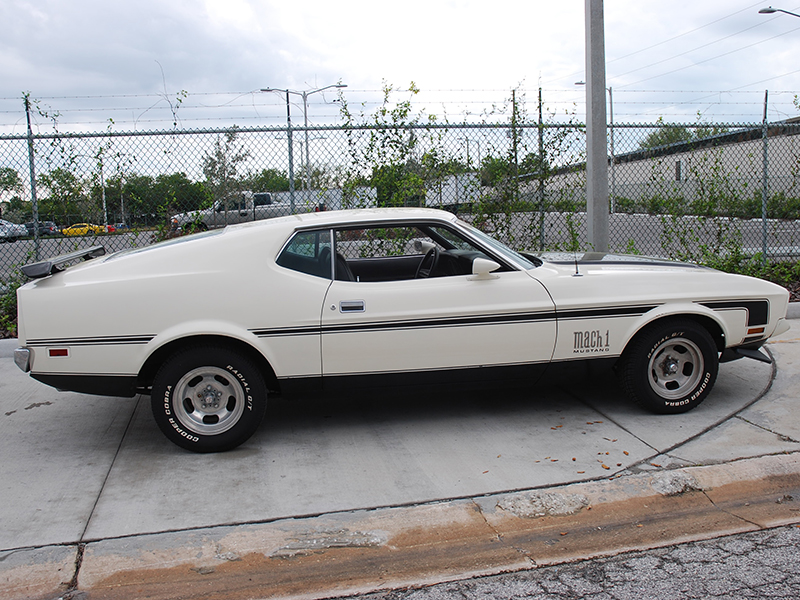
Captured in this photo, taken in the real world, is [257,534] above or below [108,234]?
below

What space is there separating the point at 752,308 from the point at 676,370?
0.69 meters

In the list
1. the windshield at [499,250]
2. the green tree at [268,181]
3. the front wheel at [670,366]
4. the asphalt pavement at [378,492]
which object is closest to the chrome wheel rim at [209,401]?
the asphalt pavement at [378,492]

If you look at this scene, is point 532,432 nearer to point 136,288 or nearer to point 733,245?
point 136,288

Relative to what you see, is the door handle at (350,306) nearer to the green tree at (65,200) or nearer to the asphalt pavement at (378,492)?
the asphalt pavement at (378,492)

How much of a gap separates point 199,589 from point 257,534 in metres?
0.42

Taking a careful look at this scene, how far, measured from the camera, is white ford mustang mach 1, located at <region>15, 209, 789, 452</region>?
13.4 ft

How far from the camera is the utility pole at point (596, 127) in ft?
23.7

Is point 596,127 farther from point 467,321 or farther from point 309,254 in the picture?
point 309,254

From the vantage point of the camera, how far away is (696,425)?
14.7 ft

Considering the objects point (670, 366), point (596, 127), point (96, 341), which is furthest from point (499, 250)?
point (596, 127)

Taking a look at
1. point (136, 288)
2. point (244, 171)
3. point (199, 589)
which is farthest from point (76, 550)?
point (244, 171)

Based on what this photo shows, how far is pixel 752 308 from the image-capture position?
469 centimetres

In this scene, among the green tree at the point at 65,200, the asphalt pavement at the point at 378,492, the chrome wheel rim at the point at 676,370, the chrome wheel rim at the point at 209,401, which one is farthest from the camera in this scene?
the green tree at the point at 65,200

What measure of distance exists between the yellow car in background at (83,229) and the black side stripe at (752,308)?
6.61 m
